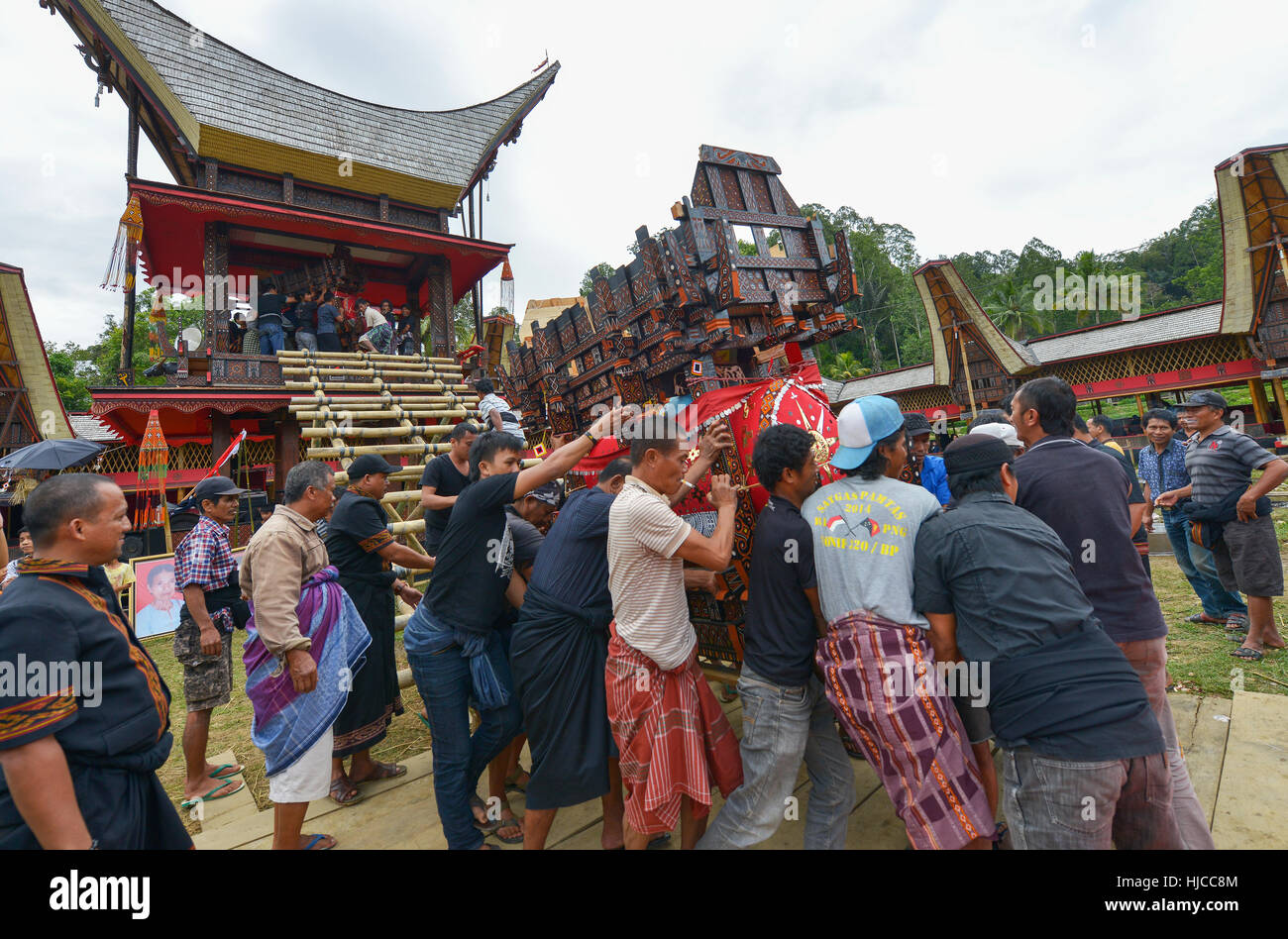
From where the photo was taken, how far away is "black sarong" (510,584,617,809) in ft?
8.53

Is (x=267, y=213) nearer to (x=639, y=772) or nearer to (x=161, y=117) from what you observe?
(x=161, y=117)

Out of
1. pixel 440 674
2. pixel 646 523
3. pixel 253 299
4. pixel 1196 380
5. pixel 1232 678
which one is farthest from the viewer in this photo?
pixel 1196 380

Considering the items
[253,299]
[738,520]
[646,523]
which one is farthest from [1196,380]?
[253,299]

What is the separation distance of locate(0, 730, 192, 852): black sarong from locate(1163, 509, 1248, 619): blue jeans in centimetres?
731

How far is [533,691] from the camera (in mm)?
2650

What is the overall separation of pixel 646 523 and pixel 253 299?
12.9 m

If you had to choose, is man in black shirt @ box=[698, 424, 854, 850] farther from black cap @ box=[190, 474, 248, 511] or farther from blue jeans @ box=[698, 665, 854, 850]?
black cap @ box=[190, 474, 248, 511]

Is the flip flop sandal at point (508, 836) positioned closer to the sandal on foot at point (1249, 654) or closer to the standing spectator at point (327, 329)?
the sandal on foot at point (1249, 654)

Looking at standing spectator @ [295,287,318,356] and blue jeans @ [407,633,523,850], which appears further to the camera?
standing spectator @ [295,287,318,356]

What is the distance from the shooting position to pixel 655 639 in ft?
8.07

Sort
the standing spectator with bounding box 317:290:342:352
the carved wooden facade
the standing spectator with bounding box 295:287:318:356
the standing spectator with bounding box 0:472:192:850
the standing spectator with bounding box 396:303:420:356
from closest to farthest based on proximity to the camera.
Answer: the standing spectator with bounding box 0:472:192:850 → the carved wooden facade → the standing spectator with bounding box 295:287:318:356 → the standing spectator with bounding box 317:290:342:352 → the standing spectator with bounding box 396:303:420:356

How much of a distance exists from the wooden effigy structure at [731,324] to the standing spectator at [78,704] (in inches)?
95.4

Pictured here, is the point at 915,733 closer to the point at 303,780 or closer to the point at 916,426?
the point at 303,780

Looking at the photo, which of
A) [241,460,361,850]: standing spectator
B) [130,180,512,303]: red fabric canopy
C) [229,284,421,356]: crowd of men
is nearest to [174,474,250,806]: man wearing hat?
[241,460,361,850]: standing spectator
